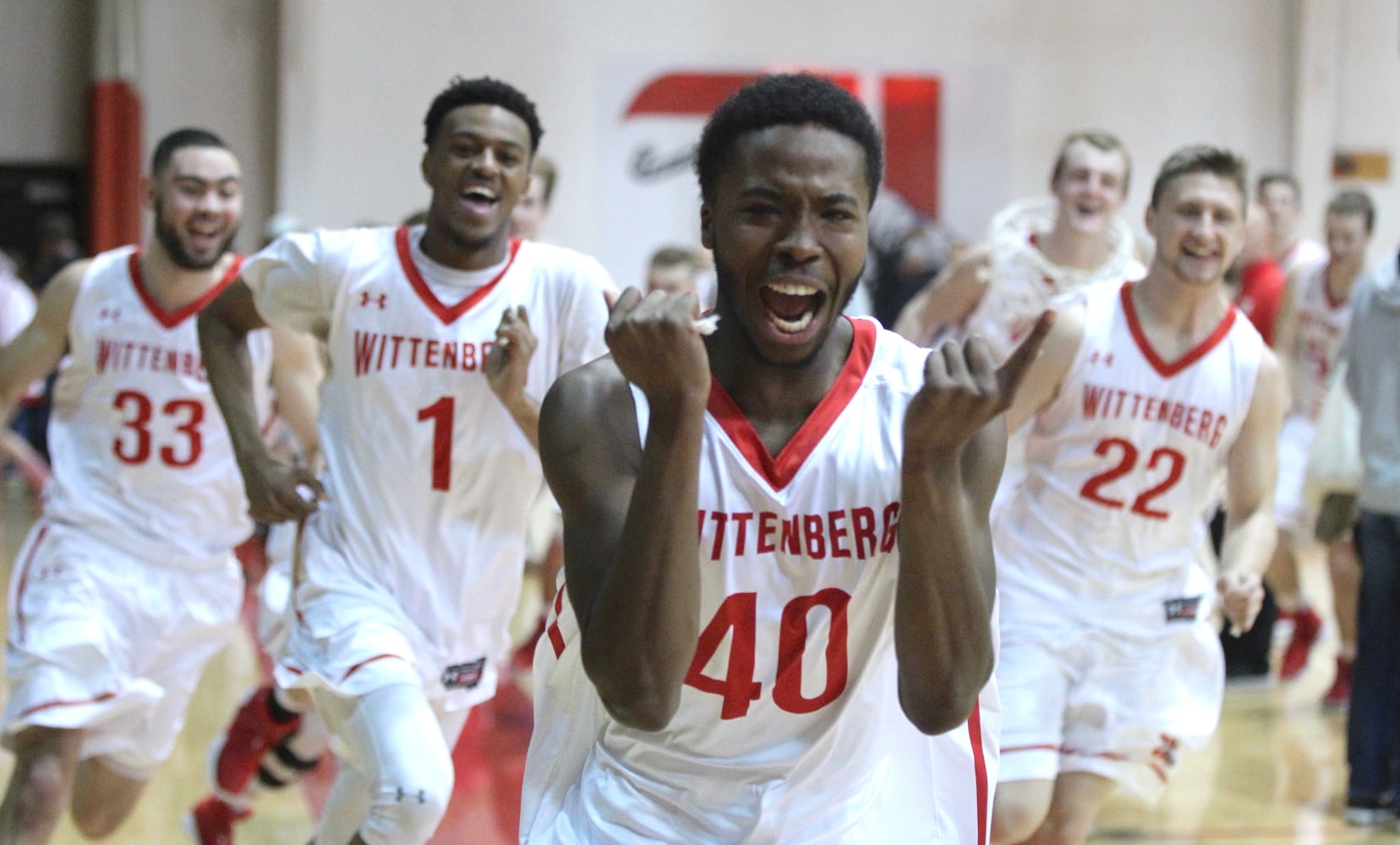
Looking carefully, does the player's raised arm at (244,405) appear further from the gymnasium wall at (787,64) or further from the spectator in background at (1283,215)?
the gymnasium wall at (787,64)

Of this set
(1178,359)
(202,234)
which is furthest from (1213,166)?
(202,234)

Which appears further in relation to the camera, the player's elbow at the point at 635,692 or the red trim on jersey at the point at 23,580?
the red trim on jersey at the point at 23,580

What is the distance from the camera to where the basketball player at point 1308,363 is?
26.4 feet

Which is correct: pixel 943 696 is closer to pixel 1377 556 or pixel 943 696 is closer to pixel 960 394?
pixel 960 394

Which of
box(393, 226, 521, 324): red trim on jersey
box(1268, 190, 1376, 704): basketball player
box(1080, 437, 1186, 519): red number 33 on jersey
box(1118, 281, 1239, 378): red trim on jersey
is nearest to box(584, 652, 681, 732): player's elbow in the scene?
box(393, 226, 521, 324): red trim on jersey

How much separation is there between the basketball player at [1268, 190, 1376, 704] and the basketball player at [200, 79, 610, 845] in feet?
15.8

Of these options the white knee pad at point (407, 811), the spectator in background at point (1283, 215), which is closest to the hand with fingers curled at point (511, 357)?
the white knee pad at point (407, 811)

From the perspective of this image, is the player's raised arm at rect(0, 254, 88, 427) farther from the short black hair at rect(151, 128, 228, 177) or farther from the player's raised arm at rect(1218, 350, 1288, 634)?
the player's raised arm at rect(1218, 350, 1288, 634)

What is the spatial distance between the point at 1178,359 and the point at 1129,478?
353mm

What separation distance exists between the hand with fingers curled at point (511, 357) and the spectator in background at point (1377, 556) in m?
3.49

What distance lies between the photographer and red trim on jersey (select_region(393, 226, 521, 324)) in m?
4.25

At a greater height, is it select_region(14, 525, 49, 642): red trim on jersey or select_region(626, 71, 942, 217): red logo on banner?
select_region(626, 71, 942, 217): red logo on banner

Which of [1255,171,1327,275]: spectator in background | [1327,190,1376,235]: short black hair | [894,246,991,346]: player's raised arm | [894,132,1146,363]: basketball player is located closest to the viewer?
[894,132,1146,363]: basketball player

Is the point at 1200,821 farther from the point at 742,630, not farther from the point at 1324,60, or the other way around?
the point at 1324,60
